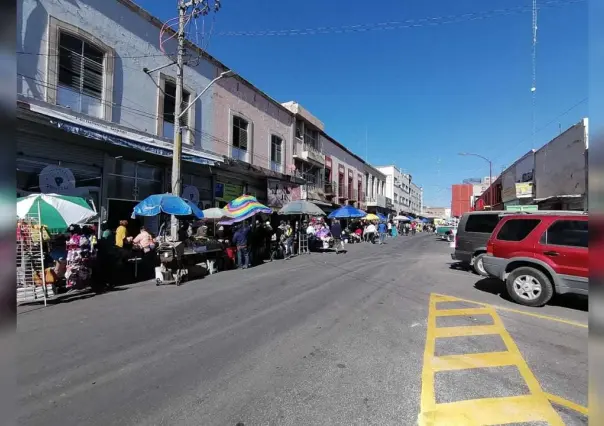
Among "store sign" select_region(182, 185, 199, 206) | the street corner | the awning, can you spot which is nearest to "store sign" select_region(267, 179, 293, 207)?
"store sign" select_region(182, 185, 199, 206)

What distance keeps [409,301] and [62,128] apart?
1024 centimetres

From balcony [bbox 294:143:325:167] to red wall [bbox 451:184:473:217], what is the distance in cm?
2768

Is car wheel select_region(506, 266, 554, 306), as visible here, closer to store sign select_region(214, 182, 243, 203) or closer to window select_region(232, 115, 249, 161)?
store sign select_region(214, 182, 243, 203)

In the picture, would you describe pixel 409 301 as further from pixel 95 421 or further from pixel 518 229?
pixel 95 421

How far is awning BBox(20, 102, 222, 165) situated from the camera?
9.71m

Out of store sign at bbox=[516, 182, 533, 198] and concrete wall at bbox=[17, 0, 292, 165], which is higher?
concrete wall at bbox=[17, 0, 292, 165]

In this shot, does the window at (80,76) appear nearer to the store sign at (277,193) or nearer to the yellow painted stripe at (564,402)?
the store sign at (277,193)

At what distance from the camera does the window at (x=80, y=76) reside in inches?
447

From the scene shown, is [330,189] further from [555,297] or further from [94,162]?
[555,297]

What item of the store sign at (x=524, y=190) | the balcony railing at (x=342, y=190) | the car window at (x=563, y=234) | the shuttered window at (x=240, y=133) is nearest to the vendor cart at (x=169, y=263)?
the car window at (x=563, y=234)

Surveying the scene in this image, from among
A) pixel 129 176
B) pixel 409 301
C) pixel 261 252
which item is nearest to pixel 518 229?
pixel 409 301

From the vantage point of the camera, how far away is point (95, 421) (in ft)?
10.4

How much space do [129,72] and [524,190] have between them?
26951 millimetres

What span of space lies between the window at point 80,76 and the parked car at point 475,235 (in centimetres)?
1373
